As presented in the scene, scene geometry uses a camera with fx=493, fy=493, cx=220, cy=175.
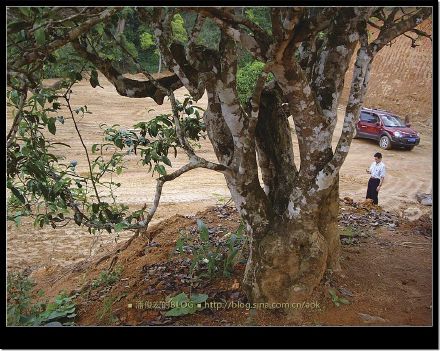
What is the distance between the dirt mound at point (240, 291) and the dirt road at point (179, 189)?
0.69 metres

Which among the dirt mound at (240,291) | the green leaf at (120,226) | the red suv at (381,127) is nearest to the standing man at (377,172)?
the red suv at (381,127)

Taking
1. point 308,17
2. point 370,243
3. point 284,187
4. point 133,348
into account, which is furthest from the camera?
point 370,243

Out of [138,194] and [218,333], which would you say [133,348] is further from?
[138,194]

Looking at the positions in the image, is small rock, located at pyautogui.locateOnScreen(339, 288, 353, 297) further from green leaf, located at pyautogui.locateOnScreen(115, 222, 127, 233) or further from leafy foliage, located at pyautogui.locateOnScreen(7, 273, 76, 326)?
leafy foliage, located at pyautogui.locateOnScreen(7, 273, 76, 326)

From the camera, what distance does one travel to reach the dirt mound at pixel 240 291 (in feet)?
13.0

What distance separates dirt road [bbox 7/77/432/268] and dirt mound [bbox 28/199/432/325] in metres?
0.69

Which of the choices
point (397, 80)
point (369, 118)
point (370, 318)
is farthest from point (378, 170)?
point (397, 80)

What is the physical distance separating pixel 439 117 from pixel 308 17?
1.22 metres

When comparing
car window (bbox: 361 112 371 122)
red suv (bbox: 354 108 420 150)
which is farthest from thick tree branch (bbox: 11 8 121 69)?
car window (bbox: 361 112 371 122)

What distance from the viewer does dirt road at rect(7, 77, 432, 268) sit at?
5858mm

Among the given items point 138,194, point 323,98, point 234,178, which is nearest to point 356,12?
point 323,98

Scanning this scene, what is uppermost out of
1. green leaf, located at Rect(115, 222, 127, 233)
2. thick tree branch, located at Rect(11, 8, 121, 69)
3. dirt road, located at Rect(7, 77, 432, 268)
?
thick tree branch, located at Rect(11, 8, 121, 69)

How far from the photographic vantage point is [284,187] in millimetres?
4336

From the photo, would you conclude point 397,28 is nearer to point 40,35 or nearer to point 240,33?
point 240,33
